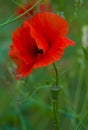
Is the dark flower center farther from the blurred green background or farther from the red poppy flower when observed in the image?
the blurred green background

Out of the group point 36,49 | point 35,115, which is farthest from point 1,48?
point 36,49

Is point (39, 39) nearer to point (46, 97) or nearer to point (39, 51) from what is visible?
point (39, 51)

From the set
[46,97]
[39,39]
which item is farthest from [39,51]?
[46,97]

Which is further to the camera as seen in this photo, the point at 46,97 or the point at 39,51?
the point at 46,97

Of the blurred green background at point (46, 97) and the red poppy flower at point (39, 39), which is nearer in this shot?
the red poppy flower at point (39, 39)

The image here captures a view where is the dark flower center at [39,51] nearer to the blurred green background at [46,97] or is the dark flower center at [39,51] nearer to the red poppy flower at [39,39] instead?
the red poppy flower at [39,39]

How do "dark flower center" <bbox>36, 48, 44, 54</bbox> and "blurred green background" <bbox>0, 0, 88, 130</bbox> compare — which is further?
"blurred green background" <bbox>0, 0, 88, 130</bbox>

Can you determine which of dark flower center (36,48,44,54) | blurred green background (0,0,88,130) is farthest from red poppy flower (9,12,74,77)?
blurred green background (0,0,88,130)

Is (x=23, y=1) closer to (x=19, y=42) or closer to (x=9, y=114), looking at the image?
(x=19, y=42)

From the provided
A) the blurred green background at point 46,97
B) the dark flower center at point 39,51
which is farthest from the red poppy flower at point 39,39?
the blurred green background at point 46,97
